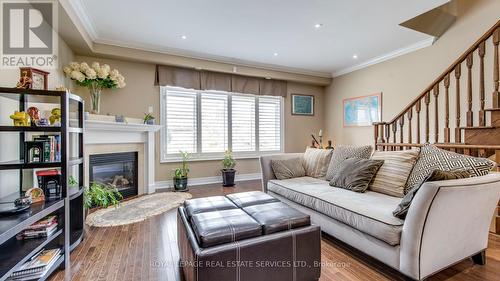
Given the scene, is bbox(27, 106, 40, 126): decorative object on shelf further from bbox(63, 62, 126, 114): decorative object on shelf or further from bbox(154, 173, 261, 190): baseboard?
bbox(154, 173, 261, 190): baseboard

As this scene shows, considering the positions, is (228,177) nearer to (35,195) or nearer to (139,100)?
(139,100)

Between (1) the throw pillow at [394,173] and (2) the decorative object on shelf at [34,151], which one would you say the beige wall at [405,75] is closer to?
(1) the throw pillow at [394,173]

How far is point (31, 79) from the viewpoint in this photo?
75.3 inches

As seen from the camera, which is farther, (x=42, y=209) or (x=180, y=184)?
(x=180, y=184)

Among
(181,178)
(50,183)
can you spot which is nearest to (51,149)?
(50,183)

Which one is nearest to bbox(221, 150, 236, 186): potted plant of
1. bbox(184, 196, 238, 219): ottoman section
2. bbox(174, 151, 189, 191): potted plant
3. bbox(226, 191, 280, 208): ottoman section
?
bbox(174, 151, 189, 191): potted plant

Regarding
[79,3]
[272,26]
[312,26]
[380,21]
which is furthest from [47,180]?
[380,21]

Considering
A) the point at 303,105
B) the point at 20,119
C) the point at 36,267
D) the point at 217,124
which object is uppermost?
the point at 303,105

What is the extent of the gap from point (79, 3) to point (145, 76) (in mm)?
1678

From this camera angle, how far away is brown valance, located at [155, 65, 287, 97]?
4418 mm

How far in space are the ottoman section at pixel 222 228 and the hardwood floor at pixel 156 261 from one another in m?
0.56

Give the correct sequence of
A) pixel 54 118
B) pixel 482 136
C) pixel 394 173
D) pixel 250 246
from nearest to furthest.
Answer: pixel 250 246 < pixel 54 118 < pixel 394 173 < pixel 482 136

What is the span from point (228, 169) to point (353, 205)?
3.13 m

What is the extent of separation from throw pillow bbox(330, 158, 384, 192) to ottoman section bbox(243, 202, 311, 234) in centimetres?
94
